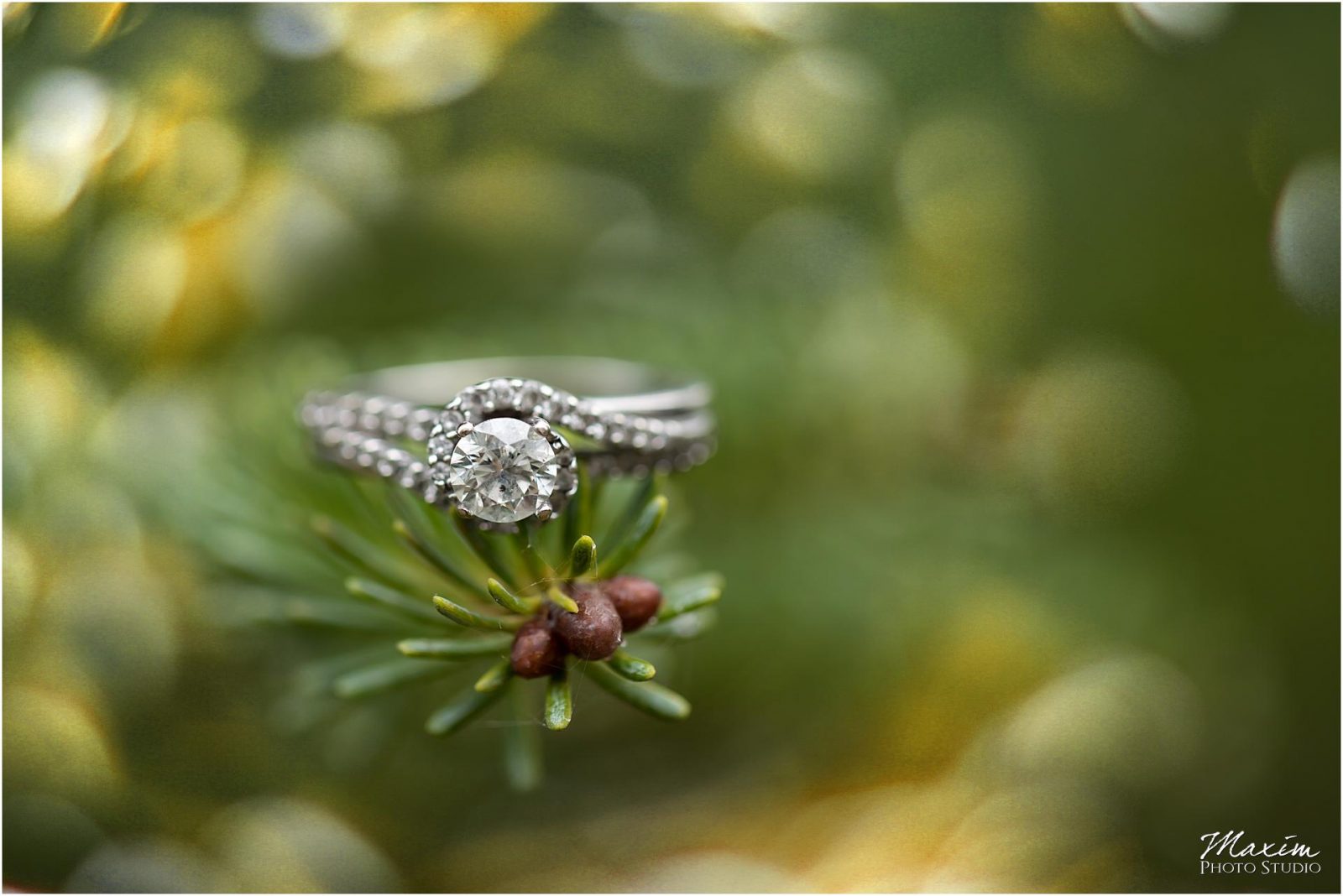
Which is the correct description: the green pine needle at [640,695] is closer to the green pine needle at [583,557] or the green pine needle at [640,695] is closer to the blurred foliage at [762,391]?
the green pine needle at [583,557]

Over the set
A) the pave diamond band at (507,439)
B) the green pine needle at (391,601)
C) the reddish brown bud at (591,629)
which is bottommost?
the reddish brown bud at (591,629)

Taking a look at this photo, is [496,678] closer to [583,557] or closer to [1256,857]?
[583,557]

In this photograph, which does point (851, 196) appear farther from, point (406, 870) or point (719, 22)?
point (406, 870)

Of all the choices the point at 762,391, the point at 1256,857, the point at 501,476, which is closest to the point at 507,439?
the point at 501,476

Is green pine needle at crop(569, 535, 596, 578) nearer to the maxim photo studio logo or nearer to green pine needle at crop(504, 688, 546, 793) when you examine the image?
green pine needle at crop(504, 688, 546, 793)

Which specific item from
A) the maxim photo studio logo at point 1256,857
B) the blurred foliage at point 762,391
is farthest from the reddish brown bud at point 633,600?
the maxim photo studio logo at point 1256,857

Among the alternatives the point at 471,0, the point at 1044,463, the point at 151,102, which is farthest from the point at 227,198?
the point at 1044,463
